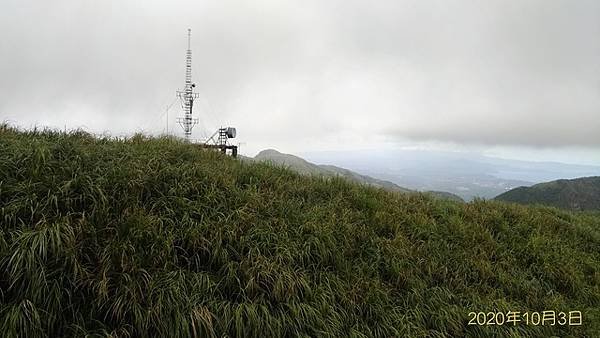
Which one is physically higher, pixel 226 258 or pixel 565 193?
pixel 226 258

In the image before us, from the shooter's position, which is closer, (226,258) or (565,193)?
(226,258)

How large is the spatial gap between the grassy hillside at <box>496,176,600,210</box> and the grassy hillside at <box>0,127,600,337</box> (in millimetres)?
50346

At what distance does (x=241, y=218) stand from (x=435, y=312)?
2.91 meters

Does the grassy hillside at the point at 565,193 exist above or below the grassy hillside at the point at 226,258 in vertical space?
below

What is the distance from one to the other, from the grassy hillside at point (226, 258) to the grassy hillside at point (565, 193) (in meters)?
50.3

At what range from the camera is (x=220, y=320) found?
10.8ft

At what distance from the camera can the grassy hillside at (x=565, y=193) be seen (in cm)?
4961

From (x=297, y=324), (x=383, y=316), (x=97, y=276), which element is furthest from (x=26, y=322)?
(x=383, y=316)

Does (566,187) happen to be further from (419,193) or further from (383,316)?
(383,316)

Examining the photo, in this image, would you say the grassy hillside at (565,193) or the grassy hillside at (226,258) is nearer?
the grassy hillside at (226,258)

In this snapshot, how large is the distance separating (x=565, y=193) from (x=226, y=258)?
67684mm

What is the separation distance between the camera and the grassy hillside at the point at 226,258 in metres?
3.17

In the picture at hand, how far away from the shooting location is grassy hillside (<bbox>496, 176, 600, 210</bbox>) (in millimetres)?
49612

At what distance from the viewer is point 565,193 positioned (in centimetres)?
5412
